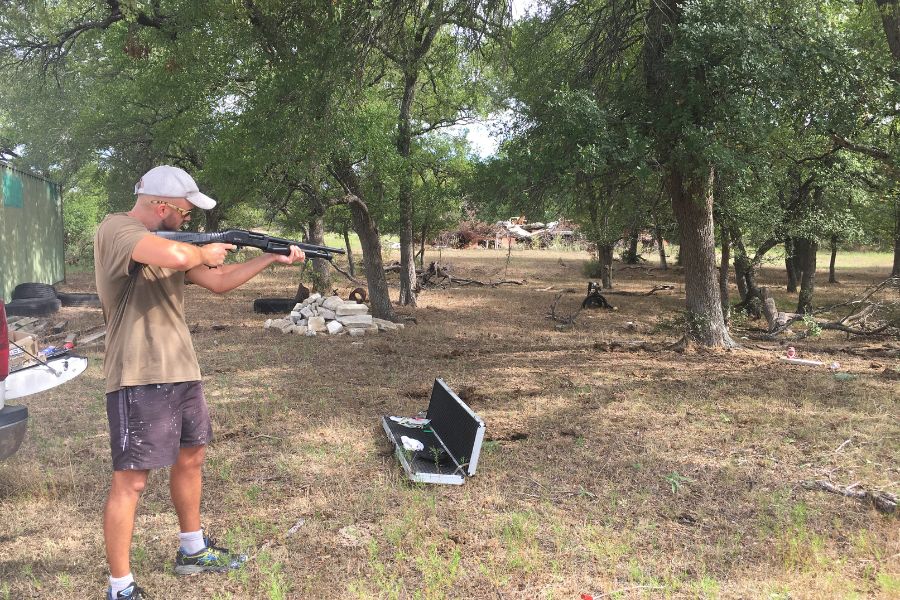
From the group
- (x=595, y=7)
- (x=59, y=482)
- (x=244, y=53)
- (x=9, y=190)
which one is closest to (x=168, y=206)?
(x=59, y=482)

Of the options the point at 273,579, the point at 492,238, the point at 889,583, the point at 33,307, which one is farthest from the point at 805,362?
the point at 492,238

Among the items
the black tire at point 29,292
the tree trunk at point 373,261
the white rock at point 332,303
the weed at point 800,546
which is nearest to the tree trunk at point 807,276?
the tree trunk at point 373,261

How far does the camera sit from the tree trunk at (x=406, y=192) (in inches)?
Result: 577

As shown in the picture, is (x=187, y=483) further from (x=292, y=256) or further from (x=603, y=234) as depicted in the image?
(x=603, y=234)

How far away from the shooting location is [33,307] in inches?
515

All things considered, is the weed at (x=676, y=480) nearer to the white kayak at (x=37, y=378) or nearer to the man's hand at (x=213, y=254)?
the man's hand at (x=213, y=254)

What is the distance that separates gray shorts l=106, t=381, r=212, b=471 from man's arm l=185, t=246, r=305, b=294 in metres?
0.54

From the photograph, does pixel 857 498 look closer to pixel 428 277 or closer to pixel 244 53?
pixel 244 53

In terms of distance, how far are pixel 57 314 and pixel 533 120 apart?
34.1 ft

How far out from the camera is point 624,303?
1898cm

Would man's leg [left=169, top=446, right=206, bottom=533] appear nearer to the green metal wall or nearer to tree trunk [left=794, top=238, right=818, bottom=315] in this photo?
the green metal wall

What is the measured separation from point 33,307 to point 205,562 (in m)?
11.8

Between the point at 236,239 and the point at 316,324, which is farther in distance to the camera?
the point at 316,324

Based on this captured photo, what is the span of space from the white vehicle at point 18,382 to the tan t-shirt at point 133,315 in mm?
1054
